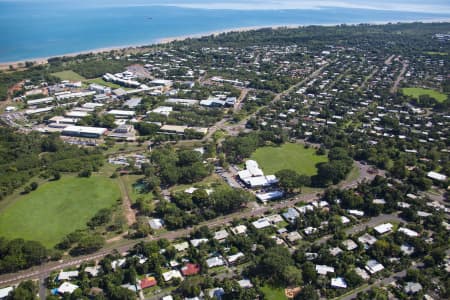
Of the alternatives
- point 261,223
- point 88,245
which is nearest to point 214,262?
point 261,223

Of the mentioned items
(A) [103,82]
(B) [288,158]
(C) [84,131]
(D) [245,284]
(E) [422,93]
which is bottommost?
(D) [245,284]

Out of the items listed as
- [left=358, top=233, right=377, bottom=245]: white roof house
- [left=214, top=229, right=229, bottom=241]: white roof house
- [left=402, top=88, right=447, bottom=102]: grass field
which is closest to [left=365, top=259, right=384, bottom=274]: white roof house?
[left=358, top=233, right=377, bottom=245]: white roof house

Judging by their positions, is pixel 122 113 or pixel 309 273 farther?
pixel 122 113

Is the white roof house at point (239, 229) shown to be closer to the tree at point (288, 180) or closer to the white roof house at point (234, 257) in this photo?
the white roof house at point (234, 257)

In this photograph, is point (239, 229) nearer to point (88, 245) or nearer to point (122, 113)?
point (88, 245)

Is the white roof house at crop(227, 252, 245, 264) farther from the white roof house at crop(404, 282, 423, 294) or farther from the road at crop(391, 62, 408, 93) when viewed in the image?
the road at crop(391, 62, 408, 93)

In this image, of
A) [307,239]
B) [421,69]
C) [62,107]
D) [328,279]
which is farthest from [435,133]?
[62,107]
